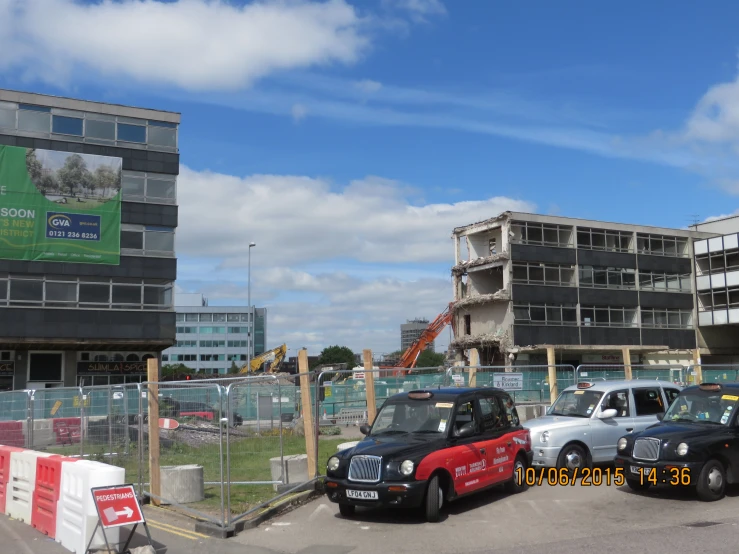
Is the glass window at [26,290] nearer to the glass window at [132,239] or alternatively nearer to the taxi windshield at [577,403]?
the glass window at [132,239]

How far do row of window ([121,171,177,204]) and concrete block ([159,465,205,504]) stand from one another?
35.9 m

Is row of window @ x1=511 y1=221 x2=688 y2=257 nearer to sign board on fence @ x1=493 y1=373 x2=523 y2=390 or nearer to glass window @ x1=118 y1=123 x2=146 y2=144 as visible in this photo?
glass window @ x1=118 y1=123 x2=146 y2=144

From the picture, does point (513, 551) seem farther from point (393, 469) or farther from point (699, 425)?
point (699, 425)

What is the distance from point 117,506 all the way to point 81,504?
2.33 feet

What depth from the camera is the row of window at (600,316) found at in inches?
2205

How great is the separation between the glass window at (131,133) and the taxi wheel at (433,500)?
1589 inches

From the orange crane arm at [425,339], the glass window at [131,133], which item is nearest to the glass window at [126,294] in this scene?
the glass window at [131,133]

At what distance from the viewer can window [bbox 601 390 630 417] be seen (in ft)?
45.9

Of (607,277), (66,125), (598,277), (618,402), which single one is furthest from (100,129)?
(607,277)

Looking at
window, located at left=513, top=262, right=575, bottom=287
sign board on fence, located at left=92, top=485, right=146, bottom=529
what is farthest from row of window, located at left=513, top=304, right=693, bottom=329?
sign board on fence, located at left=92, top=485, right=146, bottom=529

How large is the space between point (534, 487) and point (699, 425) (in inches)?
113

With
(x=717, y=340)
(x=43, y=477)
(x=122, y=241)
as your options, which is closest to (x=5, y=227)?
(x=122, y=241)

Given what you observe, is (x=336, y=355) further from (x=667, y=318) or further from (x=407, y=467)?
(x=407, y=467)

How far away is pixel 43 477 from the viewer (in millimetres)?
10945
